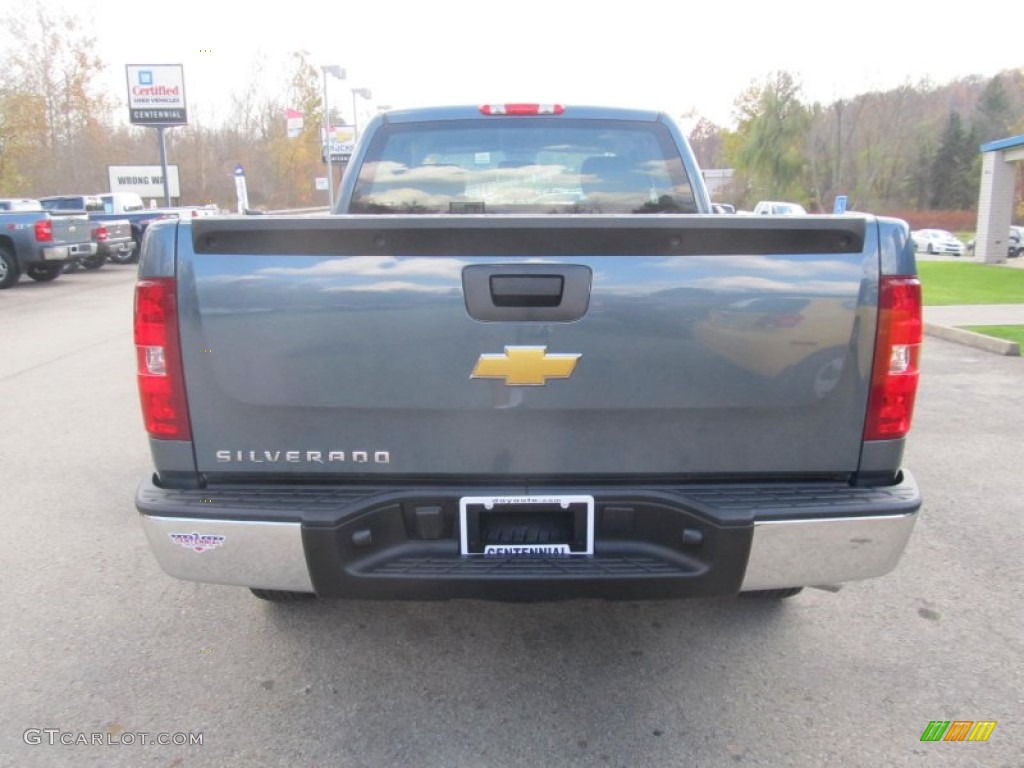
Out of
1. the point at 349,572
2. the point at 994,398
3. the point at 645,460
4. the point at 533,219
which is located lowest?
the point at 994,398

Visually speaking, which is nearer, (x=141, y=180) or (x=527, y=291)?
(x=527, y=291)

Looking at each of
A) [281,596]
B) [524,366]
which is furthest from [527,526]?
[281,596]

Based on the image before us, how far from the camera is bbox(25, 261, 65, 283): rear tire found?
17577 mm

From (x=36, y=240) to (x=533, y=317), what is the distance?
17.0 m

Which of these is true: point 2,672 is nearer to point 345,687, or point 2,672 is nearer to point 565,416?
point 345,687

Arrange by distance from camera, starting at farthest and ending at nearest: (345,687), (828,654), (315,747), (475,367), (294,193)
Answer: (294,193) → (828,654) → (345,687) → (315,747) → (475,367)

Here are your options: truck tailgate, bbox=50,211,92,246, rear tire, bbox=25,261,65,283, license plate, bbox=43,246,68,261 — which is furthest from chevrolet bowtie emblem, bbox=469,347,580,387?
rear tire, bbox=25,261,65,283

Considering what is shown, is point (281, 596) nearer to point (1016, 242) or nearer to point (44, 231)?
point (44, 231)

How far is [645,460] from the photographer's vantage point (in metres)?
2.43

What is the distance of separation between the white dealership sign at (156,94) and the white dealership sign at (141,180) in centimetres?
1307

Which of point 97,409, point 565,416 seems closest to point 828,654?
point 565,416

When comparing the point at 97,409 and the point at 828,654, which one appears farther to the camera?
the point at 97,409

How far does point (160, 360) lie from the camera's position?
2404mm

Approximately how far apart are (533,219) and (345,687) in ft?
5.78
